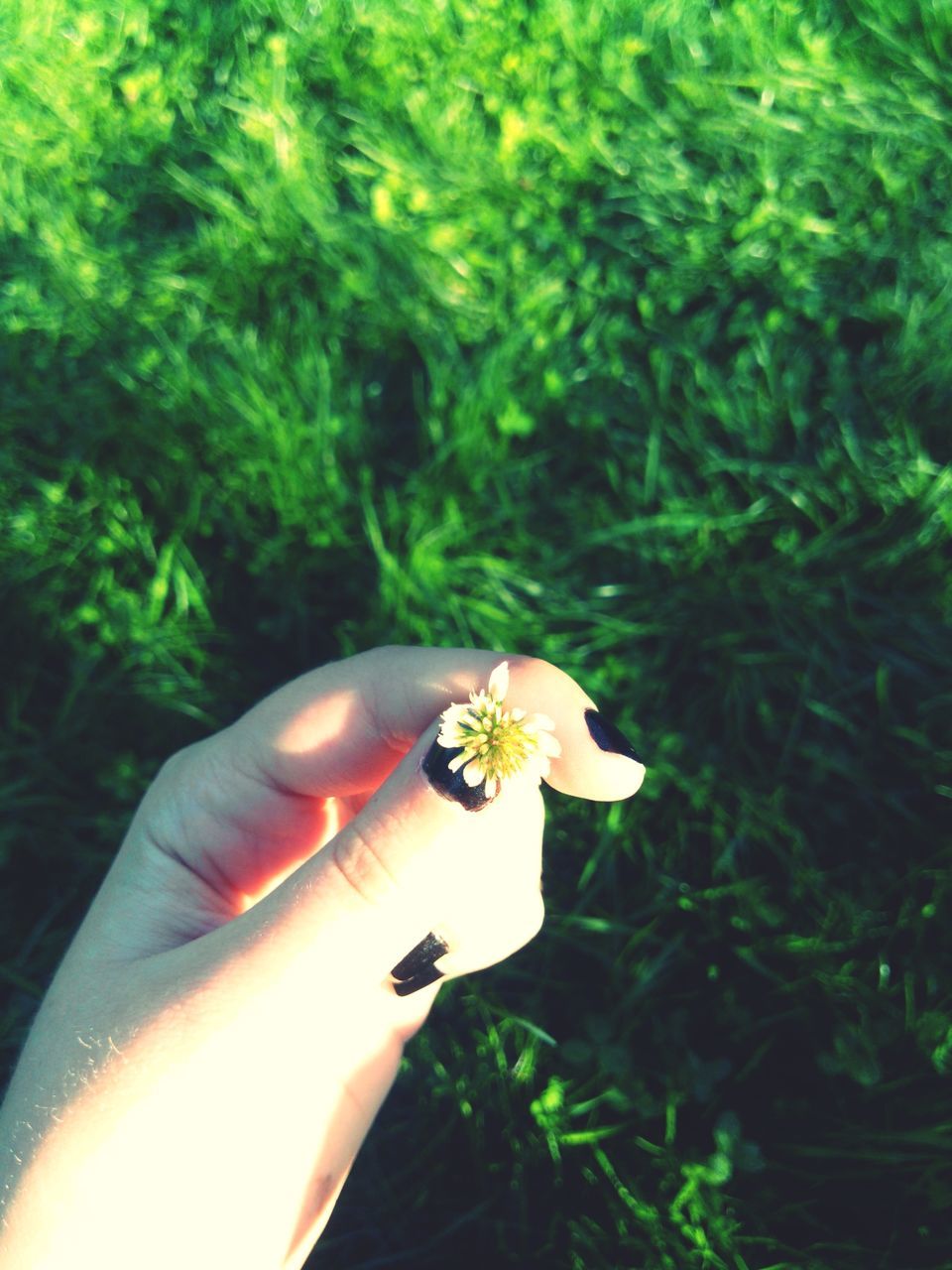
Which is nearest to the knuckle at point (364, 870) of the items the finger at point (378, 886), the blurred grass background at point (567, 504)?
the finger at point (378, 886)

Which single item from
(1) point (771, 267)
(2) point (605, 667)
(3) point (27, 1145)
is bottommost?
(2) point (605, 667)

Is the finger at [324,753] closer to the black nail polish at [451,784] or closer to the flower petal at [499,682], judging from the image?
the flower petal at [499,682]

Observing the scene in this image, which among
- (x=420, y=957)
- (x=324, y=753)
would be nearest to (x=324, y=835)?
(x=324, y=753)

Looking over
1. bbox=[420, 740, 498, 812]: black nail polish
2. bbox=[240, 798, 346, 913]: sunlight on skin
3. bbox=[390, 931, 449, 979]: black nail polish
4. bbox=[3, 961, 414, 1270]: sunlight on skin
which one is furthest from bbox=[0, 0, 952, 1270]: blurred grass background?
bbox=[420, 740, 498, 812]: black nail polish

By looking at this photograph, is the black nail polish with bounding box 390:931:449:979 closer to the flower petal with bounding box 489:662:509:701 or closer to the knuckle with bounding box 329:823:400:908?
the knuckle with bounding box 329:823:400:908

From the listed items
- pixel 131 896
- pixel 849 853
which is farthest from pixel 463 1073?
pixel 849 853

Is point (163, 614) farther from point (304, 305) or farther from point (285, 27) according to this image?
point (285, 27)
